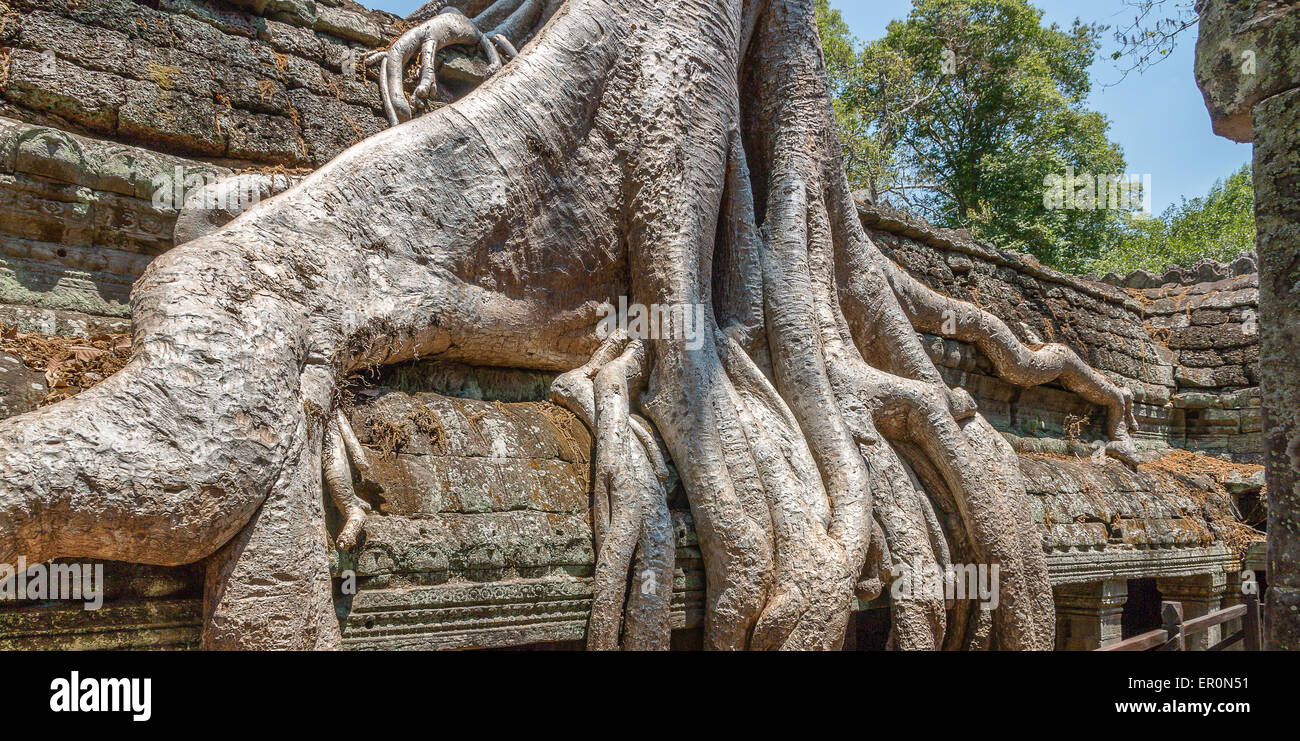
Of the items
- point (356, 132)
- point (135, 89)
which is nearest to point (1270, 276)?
point (356, 132)

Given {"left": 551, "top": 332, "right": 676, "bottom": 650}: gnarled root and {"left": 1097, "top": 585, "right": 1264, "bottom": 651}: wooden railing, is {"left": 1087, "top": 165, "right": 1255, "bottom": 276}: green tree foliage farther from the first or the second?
{"left": 551, "top": 332, "right": 676, "bottom": 650}: gnarled root

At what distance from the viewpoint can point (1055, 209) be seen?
50.1ft

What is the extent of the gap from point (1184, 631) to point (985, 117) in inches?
544

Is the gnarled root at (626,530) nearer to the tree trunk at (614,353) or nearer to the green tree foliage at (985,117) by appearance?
the tree trunk at (614,353)

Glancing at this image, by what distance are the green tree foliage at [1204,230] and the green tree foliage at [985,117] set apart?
4.60 meters

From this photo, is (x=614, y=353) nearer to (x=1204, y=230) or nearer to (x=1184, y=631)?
(x=1184, y=631)

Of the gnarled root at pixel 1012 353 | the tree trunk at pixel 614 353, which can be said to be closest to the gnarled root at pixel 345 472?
the tree trunk at pixel 614 353

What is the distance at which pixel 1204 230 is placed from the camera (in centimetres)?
2259

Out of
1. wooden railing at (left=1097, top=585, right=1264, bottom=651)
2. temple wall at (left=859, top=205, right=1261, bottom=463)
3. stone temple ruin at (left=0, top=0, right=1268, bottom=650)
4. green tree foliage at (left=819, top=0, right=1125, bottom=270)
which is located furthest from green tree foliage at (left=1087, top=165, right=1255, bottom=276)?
stone temple ruin at (left=0, top=0, right=1268, bottom=650)

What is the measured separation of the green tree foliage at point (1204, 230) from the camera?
20500 mm

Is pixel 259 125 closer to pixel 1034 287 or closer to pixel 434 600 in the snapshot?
pixel 434 600

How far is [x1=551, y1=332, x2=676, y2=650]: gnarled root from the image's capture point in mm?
2564

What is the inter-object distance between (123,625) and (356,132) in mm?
2249

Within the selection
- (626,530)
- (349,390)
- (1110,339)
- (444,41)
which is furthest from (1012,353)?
(349,390)
